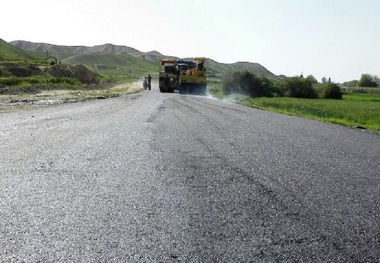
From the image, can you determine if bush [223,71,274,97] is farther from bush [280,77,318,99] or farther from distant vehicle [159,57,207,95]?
distant vehicle [159,57,207,95]

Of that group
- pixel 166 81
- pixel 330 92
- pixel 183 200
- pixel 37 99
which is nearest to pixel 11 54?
pixel 166 81

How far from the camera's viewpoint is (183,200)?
4.86 meters

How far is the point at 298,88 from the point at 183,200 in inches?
2292

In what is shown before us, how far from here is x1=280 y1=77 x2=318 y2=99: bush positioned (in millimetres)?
60281

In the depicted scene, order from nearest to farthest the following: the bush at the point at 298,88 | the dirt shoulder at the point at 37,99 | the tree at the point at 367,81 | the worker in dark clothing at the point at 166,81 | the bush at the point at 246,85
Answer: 1. the dirt shoulder at the point at 37,99
2. the worker in dark clothing at the point at 166,81
3. the bush at the point at 246,85
4. the bush at the point at 298,88
5. the tree at the point at 367,81

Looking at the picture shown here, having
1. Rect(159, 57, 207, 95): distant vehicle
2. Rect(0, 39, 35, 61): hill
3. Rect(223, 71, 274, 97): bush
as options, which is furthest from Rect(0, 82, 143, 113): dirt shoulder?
Rect(0, 39, 35, 61): hill

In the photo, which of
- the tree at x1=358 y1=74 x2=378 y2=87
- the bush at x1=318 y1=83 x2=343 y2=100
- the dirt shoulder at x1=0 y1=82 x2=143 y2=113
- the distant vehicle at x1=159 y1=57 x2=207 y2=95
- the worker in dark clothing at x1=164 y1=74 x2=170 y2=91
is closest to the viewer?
the dirt shoulder at x1=0 y1=82 x2=143 y2=113

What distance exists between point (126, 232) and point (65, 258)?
700 mm

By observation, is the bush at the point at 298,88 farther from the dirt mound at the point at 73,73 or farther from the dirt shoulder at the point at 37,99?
the dirt shoulder at the point at 37,99

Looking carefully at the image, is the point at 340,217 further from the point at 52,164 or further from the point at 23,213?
the point at 52,164

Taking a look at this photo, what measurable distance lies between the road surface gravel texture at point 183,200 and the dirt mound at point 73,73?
154 feet

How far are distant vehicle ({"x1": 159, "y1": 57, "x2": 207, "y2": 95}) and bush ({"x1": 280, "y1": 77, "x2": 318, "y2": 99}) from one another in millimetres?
24589

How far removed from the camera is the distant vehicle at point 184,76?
36938 mm

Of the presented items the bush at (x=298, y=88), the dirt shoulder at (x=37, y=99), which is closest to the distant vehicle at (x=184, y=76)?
the dirt shoulder at (x=37, y=99)
